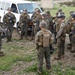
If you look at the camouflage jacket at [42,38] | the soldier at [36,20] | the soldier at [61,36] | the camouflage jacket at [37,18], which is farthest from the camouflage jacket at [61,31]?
the camouflage jacket at [37,18]

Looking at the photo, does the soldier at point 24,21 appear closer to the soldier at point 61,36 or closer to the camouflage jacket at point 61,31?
the soldier at point 61,36

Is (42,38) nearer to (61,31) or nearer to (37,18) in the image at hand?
(61,31)

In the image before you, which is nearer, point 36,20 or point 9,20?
point 36,20

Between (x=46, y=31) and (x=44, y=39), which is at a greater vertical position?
(x=46, y=31)

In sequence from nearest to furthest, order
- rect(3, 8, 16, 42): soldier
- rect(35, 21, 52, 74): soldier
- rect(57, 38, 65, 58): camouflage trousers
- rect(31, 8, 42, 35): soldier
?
rect(35, 21, 52, 74): soldier, rect(57, 38, 65, 58): camouflage trousers, rect(31, 8, 42, 35): soldier, rect(3, 8, 16, 42): soldier

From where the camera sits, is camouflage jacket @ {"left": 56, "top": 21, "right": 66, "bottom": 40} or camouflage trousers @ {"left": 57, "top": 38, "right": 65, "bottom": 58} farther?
camouflage trousers @ {"left": 57, "top": 38, "right": 65, "bottom": 58}

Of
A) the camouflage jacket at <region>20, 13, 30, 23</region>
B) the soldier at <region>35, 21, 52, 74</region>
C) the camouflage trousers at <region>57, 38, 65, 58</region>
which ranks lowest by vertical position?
the camouflage trousers at <region>57, 38, 65, 58</region>

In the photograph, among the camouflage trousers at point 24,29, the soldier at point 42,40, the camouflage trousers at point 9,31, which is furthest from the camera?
the camouflage trousers at point 24,29

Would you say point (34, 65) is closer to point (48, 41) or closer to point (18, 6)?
point (48, 41)

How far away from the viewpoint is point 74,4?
39.6 m

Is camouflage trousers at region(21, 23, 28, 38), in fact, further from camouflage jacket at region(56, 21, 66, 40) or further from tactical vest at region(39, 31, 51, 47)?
tactical vest at region(39, 31, 51, 47)

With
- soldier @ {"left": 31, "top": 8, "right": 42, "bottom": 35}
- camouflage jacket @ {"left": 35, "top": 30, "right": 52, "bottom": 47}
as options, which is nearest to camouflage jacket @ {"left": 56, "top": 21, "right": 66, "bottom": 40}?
camouflage jacket @ {"left": 35, "top": 30, "right": 52, "bottom": 47}

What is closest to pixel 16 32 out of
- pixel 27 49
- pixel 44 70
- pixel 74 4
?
pixel 27 49

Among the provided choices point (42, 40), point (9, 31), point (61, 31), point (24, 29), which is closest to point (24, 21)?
point (24, 29)
